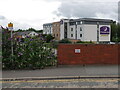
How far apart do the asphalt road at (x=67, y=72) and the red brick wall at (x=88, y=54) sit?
1.31 feet

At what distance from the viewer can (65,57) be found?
10.4 m

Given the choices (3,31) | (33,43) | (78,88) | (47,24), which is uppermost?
(47,24)

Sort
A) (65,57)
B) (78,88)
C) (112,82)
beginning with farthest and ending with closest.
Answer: (65,57) → (112,82) → (78,88)

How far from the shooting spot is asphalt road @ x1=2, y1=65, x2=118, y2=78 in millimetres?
8194

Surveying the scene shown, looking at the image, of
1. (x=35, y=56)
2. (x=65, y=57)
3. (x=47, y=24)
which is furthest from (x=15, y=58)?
(x=47, y=24)

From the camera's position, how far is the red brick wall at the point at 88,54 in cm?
1040

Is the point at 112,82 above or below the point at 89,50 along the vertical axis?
below

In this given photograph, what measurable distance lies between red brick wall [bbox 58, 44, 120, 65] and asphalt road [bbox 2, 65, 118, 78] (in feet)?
1.31

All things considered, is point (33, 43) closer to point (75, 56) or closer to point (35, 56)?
point (35, 56)

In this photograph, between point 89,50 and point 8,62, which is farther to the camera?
point 89,50

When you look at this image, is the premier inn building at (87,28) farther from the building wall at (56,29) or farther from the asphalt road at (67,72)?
the asphalt road at (67,72)

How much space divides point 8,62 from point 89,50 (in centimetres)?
433

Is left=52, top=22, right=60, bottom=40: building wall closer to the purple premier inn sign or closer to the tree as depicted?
the purple premier inn sign

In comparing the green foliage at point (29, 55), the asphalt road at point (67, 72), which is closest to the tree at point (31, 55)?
the green foliage at point (29, 55)
